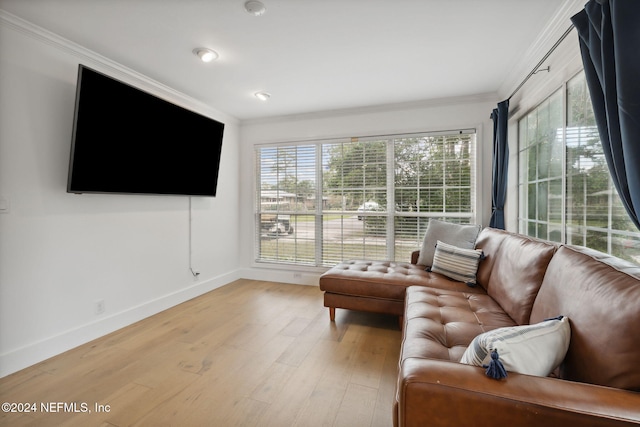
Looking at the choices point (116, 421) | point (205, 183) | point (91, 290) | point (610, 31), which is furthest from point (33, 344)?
point (610, 31)

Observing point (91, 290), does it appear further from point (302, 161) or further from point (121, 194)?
point (302, 161)

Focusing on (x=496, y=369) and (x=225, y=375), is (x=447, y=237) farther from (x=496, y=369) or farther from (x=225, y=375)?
(x=225, y=375)

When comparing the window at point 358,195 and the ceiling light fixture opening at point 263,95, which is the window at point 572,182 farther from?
the ceiling light fixture opening at point 263,95

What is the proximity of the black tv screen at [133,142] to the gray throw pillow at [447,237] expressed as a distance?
8.81 ft

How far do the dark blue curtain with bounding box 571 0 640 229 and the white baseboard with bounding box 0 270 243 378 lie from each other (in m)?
3.60

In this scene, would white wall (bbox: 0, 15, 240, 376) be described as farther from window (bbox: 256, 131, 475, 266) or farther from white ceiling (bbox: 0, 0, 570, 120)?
window (bbox: 256, 131, 475, 266)

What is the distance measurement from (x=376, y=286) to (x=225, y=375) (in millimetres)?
1367

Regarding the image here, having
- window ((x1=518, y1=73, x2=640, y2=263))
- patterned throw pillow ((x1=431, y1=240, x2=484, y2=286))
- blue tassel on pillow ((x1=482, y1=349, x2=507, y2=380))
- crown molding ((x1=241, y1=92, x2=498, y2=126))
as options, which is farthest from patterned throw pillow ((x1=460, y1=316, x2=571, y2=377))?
crown molding ((x1=241, y1=92, x2=498, y2=126))

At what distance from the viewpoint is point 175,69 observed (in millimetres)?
2689

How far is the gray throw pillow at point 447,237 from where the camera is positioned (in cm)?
276

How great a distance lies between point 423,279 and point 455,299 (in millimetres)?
473

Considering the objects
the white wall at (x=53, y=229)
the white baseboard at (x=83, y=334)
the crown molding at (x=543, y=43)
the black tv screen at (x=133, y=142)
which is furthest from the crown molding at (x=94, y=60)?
the crown molding at (x=543, y=43)

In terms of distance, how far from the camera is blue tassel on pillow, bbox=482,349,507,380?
88 cm

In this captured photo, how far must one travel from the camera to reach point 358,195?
3873 millimetres
